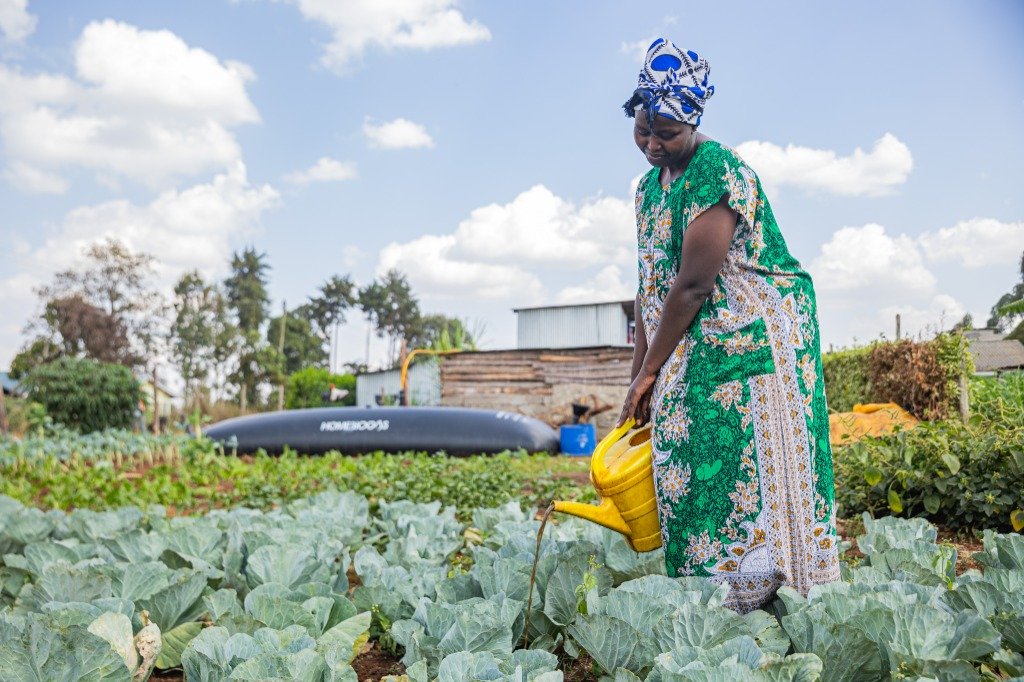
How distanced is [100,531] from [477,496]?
2243 millimetres

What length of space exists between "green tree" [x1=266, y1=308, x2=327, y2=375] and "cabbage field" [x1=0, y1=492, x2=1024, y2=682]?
40665 mm

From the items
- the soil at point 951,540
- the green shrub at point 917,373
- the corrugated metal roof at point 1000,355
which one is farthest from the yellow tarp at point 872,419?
the soil at point 951,540

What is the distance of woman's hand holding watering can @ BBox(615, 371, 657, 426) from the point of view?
79.5 inches

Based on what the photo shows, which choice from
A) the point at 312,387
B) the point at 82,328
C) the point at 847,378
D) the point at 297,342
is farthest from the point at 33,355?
the point at 847,378

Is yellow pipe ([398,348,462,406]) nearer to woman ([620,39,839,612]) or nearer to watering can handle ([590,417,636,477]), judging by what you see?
watering can handle ([590,417,636,477])

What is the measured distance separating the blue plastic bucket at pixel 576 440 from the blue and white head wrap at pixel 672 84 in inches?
316

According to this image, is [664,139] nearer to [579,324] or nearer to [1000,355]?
[1000,355]

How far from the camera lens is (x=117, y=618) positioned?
5.66 ft

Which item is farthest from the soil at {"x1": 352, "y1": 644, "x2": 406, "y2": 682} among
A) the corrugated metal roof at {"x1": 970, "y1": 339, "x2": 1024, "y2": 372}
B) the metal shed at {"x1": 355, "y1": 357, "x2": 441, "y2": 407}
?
the metal shed at {"x1": 355, "y1": 357, "x2": 441, "y2": 407}

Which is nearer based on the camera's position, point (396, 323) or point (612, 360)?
point (612, 360)

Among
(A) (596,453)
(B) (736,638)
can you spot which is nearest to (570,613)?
(A) (596,453)

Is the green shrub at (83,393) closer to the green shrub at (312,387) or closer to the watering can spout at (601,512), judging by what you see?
the watering can spout at (601,512)

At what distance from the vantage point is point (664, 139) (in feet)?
6.31

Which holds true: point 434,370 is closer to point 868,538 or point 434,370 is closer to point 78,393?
point 78,393
